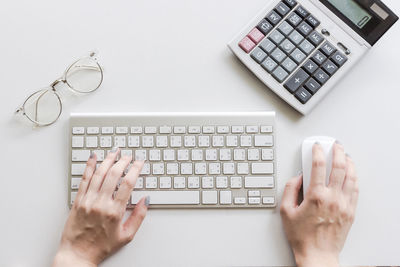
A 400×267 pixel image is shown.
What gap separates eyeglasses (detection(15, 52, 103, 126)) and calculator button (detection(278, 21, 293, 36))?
1.11 ft

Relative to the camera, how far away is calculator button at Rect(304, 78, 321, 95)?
72cm

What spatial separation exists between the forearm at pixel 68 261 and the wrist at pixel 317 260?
36 centimetres

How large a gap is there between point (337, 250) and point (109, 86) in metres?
0.50

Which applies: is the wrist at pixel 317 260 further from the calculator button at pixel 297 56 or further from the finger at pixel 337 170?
the calculator button at pixel 297 56

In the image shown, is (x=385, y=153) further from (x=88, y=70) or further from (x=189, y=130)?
(x=88, y=70)

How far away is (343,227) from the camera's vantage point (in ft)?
2.32

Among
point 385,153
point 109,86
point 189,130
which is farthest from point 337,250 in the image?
point 109,86

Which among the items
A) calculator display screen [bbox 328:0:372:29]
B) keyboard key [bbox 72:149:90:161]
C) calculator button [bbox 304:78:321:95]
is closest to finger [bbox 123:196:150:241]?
keyboard key [bbox 72:149:90:161]

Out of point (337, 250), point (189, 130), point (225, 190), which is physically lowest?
point (337, 250)

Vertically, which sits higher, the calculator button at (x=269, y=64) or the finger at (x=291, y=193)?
the calculator button at (x=269, y=64)

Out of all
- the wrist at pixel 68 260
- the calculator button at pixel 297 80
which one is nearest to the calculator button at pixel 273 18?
the calculator button at pixel 297 80

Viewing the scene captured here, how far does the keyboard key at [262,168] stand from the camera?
2.38 feet

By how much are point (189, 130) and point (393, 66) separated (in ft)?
1.30

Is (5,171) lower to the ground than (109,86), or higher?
lower
